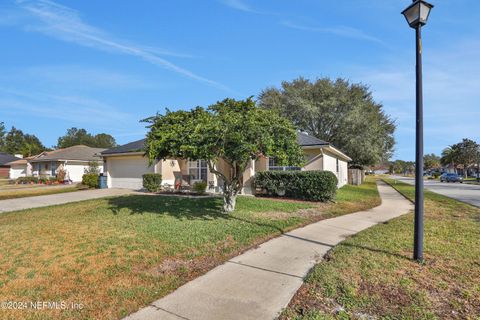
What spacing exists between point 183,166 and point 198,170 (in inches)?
57.4

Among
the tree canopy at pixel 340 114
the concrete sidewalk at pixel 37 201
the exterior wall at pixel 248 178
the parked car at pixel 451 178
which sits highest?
the tree canopy at pixel 340 114

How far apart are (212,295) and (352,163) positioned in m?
32.0

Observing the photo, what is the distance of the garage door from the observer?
63.2 ft

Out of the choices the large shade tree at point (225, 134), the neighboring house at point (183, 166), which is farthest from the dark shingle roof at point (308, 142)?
the large shade tree at point (225, 134)

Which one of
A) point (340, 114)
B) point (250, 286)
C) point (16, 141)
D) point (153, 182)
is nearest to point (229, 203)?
point (250, 286)

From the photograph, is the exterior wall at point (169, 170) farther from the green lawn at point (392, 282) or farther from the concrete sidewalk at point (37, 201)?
the green lawn at point (392, 282)

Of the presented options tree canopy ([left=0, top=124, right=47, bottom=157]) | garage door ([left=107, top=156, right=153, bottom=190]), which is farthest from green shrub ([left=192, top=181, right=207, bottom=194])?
tree canopy ([left=0, top=124, right=47, bottom=157])

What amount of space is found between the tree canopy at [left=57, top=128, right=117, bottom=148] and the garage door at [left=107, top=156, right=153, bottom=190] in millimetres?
63511

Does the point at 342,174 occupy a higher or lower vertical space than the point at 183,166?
lower

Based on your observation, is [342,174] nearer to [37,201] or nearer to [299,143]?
[299,143]

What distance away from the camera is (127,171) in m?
20.1

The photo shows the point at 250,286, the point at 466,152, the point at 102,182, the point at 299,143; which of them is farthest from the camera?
the point at 466,152

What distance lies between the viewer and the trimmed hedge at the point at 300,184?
12.2 m

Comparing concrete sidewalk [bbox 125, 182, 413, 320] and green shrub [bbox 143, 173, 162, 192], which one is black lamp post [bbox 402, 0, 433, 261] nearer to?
concrete sidewalk [bbox 125, 182, 413, 320]
